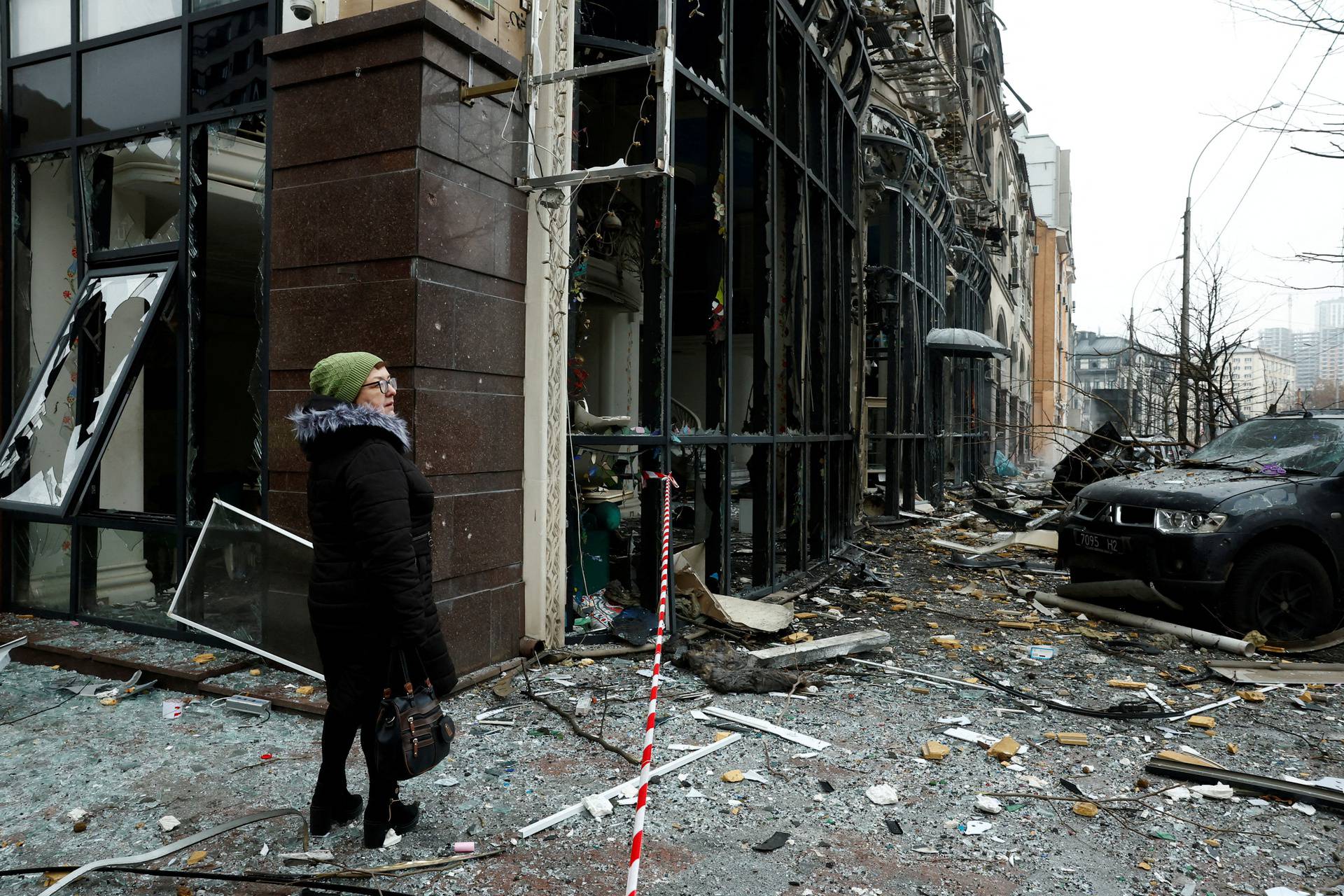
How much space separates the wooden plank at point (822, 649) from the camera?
6.15 meters

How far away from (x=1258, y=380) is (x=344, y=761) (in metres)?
79.7

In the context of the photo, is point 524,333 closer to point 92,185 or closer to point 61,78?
point 92,185

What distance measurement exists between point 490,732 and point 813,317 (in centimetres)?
697

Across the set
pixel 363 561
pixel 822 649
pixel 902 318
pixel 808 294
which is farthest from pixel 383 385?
pixel 902 318

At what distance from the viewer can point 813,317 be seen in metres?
10.4

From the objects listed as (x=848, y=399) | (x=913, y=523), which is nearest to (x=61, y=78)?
(x=848, y=399)

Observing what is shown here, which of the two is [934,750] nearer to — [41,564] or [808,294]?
[808,294]

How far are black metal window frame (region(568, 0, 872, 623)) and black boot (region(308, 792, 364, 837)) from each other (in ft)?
10.4

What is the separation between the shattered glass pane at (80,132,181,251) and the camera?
675 cm

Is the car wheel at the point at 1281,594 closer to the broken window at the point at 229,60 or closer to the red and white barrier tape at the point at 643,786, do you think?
the red and white barrier tape at the point at 643,786

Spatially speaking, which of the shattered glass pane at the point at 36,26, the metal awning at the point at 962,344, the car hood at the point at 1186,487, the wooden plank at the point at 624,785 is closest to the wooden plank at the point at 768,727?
the wooden plank at the point at 624,785

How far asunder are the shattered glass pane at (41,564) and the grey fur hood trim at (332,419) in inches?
197

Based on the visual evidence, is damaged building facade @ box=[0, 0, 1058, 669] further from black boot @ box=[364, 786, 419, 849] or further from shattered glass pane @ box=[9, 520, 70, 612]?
black boot @ box=[364, 786, 419, 849]

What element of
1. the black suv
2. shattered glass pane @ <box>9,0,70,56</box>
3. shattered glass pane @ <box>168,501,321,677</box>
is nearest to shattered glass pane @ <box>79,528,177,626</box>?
shattered glass pane @ <box>168,501,321,677</box>
